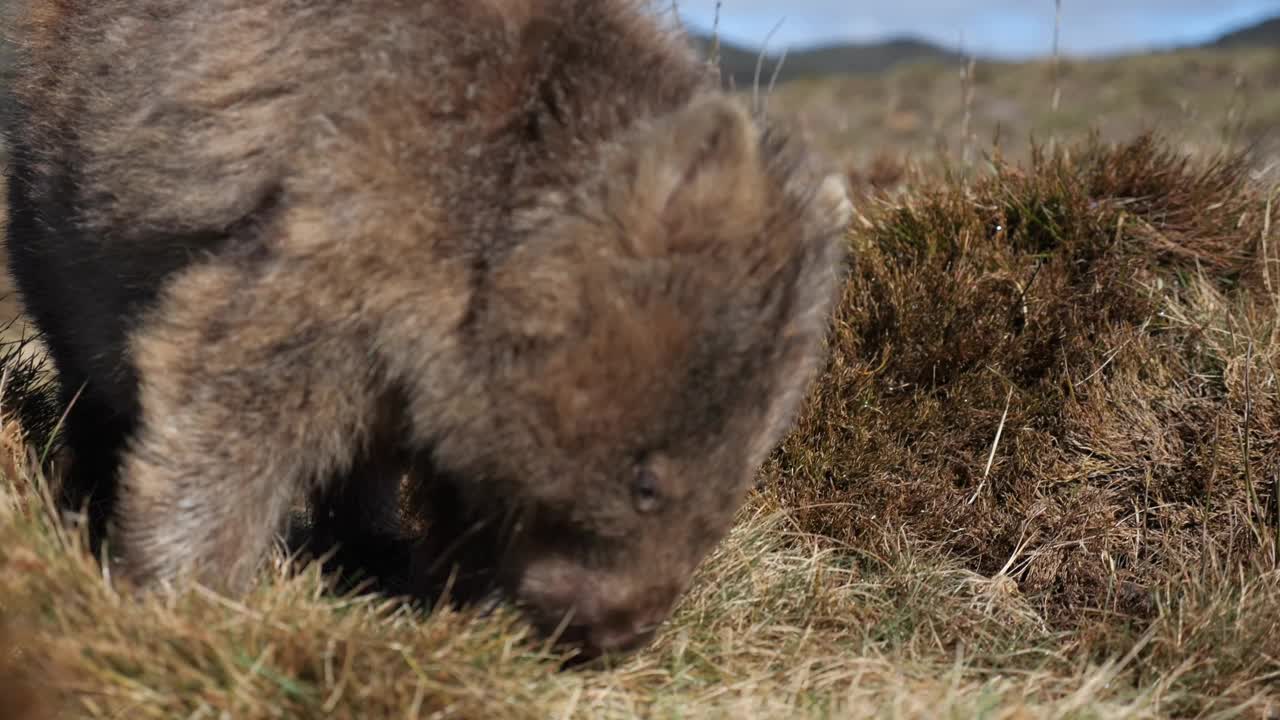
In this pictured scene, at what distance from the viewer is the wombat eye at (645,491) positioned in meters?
2.84

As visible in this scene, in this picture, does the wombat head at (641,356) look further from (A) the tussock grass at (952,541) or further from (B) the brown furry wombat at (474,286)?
(A) the tussock grass at (952,541)

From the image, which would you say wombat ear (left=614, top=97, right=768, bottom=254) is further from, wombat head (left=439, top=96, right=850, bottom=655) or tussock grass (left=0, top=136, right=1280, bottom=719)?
tussock grass (left=0, top=136, right=1280, bottom=719)

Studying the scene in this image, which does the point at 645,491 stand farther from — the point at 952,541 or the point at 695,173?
the point at 952,541

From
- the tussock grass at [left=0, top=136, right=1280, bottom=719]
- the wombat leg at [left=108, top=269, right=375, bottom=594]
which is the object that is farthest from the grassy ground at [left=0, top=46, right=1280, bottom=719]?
the wombat leg at [left=108, top=269, right=375, bottom=594]

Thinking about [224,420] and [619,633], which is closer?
[224,420]

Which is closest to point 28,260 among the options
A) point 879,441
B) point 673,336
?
point 673,336

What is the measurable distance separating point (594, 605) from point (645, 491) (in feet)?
1.04

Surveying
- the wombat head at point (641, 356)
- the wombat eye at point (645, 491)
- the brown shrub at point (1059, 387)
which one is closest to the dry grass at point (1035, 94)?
the brown shrub at point (1059, 387)

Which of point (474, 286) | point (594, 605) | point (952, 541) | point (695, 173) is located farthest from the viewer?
point (952, 541)

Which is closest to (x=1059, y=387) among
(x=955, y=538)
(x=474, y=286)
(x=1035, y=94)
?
(x=955, y=538)

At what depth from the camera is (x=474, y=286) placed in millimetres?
2826

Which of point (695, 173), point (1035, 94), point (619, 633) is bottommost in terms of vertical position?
point (619, 633)

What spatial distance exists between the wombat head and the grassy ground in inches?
11.3

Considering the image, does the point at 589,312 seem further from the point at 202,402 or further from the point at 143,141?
the point at 143,141
